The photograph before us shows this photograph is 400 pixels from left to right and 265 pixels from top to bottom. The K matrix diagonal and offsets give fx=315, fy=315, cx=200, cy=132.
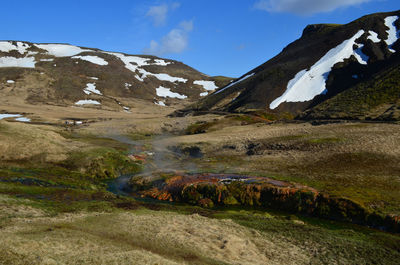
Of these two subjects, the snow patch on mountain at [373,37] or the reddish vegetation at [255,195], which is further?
the snow patch on mountain at [373,37]

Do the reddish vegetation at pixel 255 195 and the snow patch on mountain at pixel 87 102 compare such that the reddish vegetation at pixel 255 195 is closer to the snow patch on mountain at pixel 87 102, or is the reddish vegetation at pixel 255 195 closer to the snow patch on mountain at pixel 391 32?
the snow patch on mountain at pixel 391 32

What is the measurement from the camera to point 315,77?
120 metres

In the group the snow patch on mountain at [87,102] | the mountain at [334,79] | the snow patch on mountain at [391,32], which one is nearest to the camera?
the mountain at [334,79]

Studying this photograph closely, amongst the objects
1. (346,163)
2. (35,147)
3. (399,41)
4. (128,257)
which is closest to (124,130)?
(35,147)

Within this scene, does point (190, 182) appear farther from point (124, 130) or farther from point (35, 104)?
point (35, 104)

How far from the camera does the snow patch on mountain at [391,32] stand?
120 meters

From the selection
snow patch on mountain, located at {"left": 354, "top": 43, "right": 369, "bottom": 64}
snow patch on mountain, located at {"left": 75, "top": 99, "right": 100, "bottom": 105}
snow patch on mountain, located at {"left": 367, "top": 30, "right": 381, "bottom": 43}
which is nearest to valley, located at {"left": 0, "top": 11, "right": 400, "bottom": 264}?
snow patch on mountain, located at {"left": 354, "top": 43, "right": 369, "bottom": 64}

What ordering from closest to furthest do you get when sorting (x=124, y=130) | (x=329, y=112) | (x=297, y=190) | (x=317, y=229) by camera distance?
(x=317, y=229)
(x=297, y=190)
(x=329, y=112)
(x=124, y=130)

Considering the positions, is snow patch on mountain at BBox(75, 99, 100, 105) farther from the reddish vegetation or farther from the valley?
the reddish vegetation

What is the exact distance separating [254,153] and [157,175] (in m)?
22.8

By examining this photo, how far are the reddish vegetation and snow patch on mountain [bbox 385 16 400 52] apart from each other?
10272 cm

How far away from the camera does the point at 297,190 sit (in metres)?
37.3

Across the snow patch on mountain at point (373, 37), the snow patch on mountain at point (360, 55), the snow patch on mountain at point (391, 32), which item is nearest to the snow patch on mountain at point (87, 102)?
the snow patch on mountain at point (360, 55)

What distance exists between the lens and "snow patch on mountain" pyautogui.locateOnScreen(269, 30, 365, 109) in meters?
114
